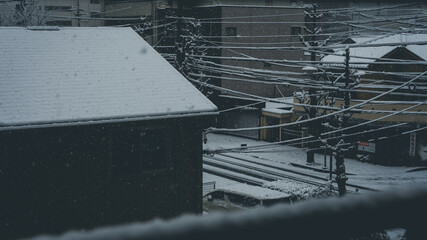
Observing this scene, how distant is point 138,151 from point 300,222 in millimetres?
11887

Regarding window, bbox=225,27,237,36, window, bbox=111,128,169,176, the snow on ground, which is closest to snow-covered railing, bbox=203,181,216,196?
the snow on ground

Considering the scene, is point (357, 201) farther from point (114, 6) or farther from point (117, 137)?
point (114, 6)

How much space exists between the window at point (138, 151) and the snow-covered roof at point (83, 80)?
87 cm

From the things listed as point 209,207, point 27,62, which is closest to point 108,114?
point 27,62

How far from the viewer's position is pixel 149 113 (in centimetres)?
1180

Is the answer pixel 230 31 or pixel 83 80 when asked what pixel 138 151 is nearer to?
pixel 83 80

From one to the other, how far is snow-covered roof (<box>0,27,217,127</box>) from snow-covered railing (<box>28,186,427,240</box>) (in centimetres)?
1067

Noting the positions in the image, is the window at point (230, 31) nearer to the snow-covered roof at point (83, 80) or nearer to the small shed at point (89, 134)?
the snow-covered roof at point (83, 80)

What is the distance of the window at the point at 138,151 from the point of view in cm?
1213

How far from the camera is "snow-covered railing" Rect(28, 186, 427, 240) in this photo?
632 mm

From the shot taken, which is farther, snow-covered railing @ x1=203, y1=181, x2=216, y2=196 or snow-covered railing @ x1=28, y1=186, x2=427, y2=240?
snow-covered railing @ x1=203, y1=181, x2=216, y2=196

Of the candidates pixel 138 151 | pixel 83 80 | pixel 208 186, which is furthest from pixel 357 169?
pixel 83 80

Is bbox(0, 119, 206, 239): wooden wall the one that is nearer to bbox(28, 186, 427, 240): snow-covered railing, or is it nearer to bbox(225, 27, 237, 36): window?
bbox(28, 186, 427, 240): snow-covered railing

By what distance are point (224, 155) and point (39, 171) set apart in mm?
25763
